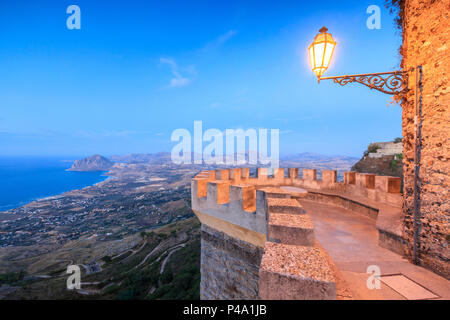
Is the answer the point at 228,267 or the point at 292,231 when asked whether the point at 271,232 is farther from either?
the point at 228,267

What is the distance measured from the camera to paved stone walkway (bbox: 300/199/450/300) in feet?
7.87

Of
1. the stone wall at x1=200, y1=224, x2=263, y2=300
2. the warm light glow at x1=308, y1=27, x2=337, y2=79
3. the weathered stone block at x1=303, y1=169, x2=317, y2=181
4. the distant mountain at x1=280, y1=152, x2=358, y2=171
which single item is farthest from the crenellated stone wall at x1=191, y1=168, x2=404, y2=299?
the distant mountain at x1=280, y1=152, x2=358, y2=171

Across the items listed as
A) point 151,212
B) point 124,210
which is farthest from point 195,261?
point 124,210

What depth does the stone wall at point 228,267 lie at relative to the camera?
4742 millimetres

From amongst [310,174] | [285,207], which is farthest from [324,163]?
[285,207]

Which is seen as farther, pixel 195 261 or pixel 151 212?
pixel 151 212

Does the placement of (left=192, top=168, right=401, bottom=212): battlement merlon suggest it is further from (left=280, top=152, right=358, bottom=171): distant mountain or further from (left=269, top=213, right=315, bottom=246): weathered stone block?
(left=280, top=152, right=358, bottom=171): distant mountain

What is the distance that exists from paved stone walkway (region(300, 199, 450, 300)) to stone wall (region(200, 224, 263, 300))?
1764 millimetres
